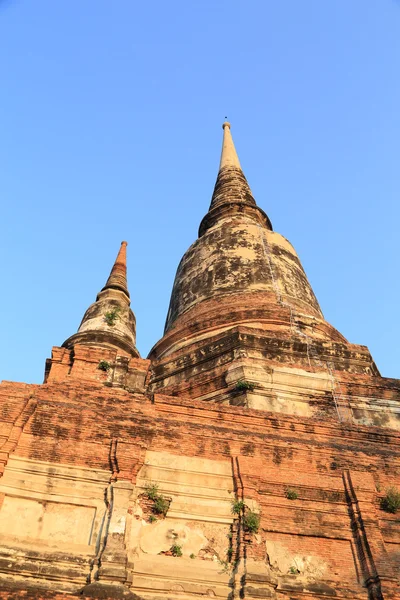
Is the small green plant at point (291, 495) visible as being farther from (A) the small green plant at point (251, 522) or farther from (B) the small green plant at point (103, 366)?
(B) the small green plant at point (103, 366)

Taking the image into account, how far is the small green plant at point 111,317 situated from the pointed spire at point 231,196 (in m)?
7.33

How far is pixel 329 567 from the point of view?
25.8 feet

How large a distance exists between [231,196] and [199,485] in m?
15.0

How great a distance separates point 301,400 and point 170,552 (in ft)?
16.5

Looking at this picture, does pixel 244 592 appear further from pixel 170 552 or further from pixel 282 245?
pixel 282 245

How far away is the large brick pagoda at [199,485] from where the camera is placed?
7.25 meters

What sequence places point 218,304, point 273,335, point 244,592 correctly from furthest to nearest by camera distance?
point 218,304, point 273,335, point 244,592

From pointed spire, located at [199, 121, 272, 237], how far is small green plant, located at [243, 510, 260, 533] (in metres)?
13.8

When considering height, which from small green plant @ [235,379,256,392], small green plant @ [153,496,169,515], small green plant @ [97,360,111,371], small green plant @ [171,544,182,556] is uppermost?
small green plant @ [235,379,256,392]

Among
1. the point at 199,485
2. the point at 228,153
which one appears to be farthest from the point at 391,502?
the point at 228,153

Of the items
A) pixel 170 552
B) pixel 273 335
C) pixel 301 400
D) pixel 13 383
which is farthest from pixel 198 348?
pixel 170 552

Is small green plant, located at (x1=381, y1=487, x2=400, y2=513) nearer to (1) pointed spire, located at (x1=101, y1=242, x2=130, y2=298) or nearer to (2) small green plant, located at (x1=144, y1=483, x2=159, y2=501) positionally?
(2) small green plant, located at (x1=144, y1=483, x2=159, y2=501)

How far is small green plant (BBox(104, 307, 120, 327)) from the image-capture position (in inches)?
546

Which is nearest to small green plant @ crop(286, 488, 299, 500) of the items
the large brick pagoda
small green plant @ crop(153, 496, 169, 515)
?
the large brick pagoda
